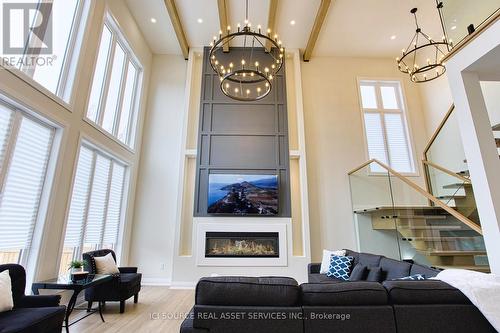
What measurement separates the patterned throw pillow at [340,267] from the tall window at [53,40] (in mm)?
5043

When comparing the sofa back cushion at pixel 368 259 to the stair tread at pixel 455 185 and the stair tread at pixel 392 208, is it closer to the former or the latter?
the stair tread at pixel 392 208

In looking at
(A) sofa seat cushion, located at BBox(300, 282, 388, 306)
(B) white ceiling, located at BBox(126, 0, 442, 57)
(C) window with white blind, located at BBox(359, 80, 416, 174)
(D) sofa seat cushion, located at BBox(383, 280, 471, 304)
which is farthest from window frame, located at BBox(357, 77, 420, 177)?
(A) sofa seat cushion, located at BBox(300, 282, 388, 306)

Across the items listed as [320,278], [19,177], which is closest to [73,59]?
[19,177]

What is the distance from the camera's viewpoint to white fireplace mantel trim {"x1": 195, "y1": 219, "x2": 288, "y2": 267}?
Result: 5.81 m

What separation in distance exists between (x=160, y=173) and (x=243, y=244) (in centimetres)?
277

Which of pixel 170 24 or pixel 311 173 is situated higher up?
pixel 170 24

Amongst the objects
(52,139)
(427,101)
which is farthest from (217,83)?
(427,101)

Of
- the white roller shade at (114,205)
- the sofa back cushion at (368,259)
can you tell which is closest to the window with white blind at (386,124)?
the sofa back cushion at (368,259)

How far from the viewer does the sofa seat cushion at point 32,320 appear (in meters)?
2.16

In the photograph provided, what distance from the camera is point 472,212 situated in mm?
3594

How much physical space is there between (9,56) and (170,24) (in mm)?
4021

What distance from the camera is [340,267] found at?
164 inches

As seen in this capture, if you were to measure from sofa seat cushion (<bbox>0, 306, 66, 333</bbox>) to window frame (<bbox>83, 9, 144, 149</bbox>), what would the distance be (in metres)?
3.00

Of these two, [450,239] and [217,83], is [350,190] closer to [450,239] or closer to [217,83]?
[450,239]
